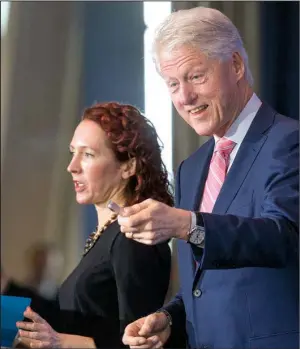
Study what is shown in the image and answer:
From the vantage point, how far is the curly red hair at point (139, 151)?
4.61 feet

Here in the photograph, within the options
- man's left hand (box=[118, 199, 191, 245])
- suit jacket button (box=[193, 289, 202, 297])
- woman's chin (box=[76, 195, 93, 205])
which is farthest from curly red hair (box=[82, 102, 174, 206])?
man's left hand (box=[118, 199, 191, 245])

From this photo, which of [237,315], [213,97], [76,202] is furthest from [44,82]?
[237,315]

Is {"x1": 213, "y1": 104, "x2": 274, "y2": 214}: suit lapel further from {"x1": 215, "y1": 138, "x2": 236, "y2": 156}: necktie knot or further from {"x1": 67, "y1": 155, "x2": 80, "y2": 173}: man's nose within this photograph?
{"x1": 67, "y1": 155, "x2": 80, "y2": 173}: man's nose

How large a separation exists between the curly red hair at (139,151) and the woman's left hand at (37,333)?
1.15ft

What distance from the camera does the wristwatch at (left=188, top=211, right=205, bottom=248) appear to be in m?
1.06

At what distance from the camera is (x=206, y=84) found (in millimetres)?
1313

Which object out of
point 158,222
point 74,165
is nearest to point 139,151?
point 74,165

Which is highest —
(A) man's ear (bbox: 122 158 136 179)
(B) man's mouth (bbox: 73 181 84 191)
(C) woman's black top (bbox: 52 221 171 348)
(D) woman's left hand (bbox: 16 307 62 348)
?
(A) man's ear (bbox: 122 158 136 179)

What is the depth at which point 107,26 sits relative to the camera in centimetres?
151

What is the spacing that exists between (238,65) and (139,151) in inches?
11.5

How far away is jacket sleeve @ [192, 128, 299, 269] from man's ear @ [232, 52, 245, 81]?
18 cm

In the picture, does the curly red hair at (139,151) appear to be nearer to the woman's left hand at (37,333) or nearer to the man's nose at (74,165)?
the man's nose at (74,165)

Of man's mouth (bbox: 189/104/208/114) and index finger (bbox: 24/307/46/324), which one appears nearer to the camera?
man's mouth (bbox: 189/104/208/114)

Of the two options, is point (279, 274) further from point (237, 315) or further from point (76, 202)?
point (76, 202)
